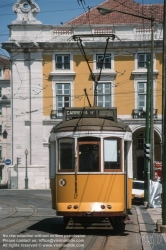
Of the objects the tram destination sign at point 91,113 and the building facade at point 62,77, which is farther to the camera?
the building facade at point 62,77

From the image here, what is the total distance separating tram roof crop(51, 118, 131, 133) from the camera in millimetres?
15861

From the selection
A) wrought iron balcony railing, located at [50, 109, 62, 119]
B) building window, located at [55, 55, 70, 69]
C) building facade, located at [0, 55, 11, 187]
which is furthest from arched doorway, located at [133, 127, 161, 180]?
building facade, located at [0, 55, 11, 187]

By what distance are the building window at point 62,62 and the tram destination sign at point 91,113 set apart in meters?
37.0

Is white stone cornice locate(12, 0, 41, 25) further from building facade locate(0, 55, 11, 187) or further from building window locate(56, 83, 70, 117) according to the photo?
building facade locate(0, 55, 11, 187)

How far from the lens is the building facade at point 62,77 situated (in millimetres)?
52688

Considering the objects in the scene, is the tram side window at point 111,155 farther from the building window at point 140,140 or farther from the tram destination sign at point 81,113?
the building window at point 140,140

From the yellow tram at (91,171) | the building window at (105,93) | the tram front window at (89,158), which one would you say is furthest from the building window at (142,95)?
the tram front window at (89,158)

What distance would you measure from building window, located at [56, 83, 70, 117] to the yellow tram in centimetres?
3681

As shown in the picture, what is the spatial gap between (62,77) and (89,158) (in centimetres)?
3805

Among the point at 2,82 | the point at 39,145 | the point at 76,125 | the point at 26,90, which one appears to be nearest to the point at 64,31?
the point at 26,90

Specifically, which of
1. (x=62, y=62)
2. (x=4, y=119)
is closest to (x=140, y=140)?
(x=62, y=62)

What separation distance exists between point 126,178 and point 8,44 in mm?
37902

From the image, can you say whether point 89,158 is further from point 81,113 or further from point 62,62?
point 62,62

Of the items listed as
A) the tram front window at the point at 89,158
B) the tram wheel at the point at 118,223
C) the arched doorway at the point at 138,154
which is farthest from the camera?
the arched doorway at the point at 138,154
